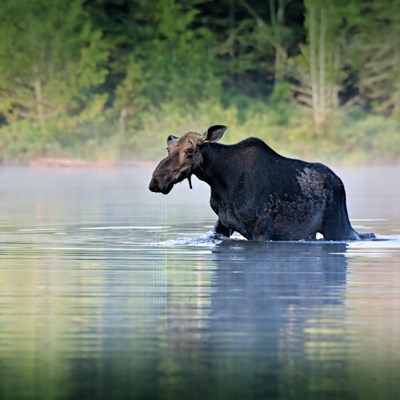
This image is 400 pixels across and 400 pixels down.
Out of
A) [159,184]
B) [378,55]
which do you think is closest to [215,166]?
[159,184]

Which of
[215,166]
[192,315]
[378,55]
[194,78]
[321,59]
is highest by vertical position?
[378,55]

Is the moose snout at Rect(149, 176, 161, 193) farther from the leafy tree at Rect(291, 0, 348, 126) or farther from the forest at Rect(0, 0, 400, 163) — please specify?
the leafy tree at Rect(291, 0, 348, 126)

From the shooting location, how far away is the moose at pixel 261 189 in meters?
16.0

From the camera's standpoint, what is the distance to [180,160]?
628 inches

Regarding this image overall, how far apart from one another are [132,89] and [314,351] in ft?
167

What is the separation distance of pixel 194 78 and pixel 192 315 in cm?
4908

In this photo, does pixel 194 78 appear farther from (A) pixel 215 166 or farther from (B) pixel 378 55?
(A) pixel 215 166

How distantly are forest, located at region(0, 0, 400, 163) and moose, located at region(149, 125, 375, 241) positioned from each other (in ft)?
117

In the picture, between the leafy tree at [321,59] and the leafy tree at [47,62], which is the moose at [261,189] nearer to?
the leafy tree at [47,62]

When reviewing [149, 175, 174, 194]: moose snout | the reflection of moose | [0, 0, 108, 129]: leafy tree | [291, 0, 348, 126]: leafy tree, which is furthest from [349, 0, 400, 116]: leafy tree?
the reflection of moose

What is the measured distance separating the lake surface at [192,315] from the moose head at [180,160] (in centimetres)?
66

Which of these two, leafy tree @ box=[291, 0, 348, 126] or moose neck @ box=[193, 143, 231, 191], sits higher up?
leafy tree @ box=[291, 0, 348, 126]

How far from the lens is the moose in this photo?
16.0 meters

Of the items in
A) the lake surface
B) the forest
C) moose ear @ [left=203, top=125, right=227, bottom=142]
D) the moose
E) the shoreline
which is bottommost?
the lake surface
